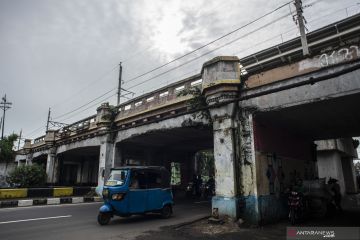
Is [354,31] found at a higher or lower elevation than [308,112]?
higher

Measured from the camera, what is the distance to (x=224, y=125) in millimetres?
10188

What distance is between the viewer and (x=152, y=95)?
1492 centimetres

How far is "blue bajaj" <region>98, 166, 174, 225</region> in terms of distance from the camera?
9.27 m

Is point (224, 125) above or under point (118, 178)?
above

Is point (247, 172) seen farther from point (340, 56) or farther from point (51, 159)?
point (51, 159)

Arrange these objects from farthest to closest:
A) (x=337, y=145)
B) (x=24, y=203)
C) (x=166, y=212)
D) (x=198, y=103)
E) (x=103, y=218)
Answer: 1. (x=337, y=145)
2. (x=24, y=203)
3. (x=198, y=103)
4. (x=166, y=212)
5. (x=103, y=218)

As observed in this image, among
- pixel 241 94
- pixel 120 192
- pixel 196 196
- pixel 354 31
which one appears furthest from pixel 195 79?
pixel 196 196

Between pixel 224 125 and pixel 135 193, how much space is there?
164 inches

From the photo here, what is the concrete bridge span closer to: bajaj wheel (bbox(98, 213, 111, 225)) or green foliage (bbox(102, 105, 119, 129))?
green foliage (bbox(102, 105, 119, 129))

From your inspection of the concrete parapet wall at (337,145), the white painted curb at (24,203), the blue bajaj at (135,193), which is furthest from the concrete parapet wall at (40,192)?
the concrete parapet wall at (337,145)

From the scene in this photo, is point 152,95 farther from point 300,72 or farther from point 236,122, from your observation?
point 300,72

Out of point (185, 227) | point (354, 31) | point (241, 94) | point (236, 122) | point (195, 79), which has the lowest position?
point (185, 227)

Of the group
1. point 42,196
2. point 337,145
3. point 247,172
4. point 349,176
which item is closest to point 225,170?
point 247,172

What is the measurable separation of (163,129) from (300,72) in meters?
7.20
